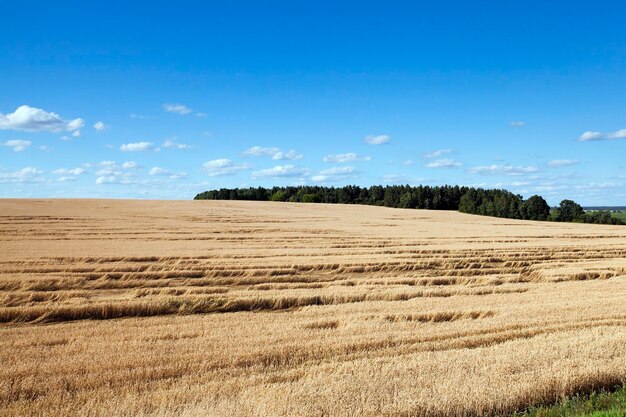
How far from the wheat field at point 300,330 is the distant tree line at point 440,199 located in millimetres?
76621

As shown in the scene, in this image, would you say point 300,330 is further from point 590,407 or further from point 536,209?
point 536,209

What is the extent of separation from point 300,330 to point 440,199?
112 metres

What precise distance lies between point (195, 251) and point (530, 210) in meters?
86.6

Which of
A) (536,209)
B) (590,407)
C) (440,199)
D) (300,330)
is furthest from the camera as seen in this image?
(440,199)

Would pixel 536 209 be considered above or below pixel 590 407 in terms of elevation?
above

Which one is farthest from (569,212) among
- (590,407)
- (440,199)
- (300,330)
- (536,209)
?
(590,407)

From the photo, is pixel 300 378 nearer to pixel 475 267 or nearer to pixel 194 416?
pixel 194 416

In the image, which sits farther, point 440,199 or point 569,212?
point 440,199

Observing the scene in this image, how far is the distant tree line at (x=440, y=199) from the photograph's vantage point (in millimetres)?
105231

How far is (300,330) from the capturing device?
13.8 m

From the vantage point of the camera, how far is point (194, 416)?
26.2ft

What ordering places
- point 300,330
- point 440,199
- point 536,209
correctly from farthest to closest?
point 440,199, point 536,209, point 300,330

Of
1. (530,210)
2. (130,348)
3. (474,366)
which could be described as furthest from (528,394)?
(530,210)

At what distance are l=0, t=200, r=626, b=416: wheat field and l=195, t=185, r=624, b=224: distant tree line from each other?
251ft
